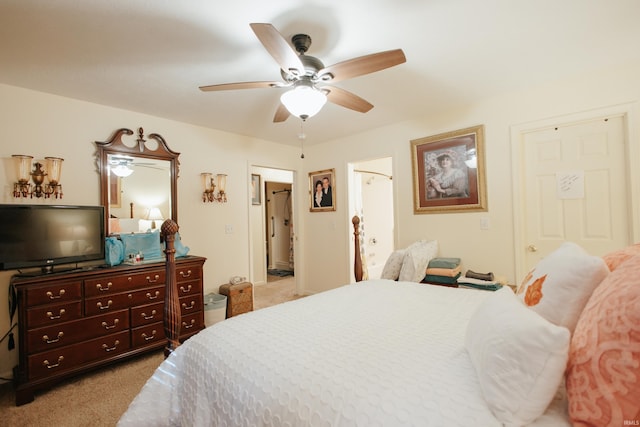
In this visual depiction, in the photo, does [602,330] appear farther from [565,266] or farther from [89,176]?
[89,176]

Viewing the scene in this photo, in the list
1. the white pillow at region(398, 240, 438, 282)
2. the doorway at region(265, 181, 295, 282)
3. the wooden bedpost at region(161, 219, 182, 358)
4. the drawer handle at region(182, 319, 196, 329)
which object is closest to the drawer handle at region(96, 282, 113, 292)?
the drawer handle at region(182, 319, 196, 329)

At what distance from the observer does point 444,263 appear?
9.57ft

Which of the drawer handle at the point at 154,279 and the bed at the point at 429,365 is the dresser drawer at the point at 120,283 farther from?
the bed at the point at 429,365

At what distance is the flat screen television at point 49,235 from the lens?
2.17 metres

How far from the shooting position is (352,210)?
14.2 ft

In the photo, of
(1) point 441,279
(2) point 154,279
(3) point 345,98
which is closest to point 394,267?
(1) point 441,279

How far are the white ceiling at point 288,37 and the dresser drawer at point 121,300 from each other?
1.79m

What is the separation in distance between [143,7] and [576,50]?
2845 mm

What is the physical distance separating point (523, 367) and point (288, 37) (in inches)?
78.4

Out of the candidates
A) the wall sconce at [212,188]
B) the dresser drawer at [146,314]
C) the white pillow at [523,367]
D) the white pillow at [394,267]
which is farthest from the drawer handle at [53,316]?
the white pillow at [523,367]

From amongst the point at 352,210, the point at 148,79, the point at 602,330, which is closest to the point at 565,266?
the point at 602,330

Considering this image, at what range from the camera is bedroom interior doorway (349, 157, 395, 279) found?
506cm

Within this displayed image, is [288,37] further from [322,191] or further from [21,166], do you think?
[322,191]

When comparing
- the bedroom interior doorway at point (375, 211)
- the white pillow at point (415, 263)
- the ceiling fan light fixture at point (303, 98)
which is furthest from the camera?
the bedroom interior doorway at point (375, 211)
